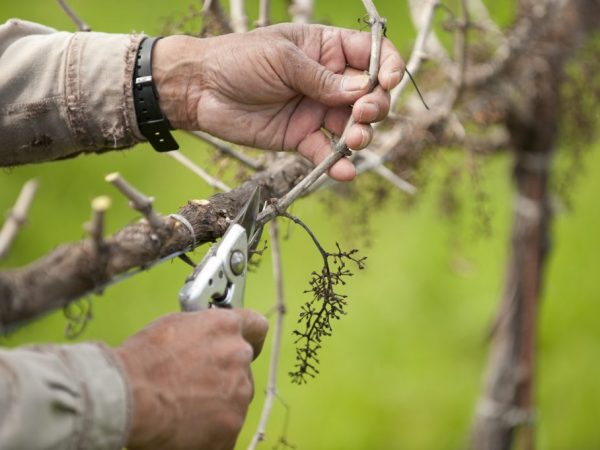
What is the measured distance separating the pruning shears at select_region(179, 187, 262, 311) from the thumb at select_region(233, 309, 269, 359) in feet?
0.14

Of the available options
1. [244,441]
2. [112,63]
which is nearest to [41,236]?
[244,441]

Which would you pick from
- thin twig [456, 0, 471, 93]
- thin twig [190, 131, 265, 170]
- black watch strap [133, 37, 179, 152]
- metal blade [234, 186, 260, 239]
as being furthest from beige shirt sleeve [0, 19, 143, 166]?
thin twig [456, 0, 471, 93]

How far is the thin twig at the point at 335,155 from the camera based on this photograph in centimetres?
106

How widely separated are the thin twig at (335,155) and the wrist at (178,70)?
292 mm

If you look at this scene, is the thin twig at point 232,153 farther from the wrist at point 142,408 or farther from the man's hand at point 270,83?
the wrist at point 142,408

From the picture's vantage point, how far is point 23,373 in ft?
2.59

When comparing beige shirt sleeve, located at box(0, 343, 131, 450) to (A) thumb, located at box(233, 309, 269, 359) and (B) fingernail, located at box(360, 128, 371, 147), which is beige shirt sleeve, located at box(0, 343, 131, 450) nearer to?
(A) thumb, located at box(233, 309, 269, 359)

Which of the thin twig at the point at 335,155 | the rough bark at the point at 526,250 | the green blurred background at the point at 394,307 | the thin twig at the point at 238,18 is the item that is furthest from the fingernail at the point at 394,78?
the green blurred background at the point at 394,307

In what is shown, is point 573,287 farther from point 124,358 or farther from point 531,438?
point 124,358

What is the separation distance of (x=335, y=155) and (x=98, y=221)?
41cm

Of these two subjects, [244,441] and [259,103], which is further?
[244,441]

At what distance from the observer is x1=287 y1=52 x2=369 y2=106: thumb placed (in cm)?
117

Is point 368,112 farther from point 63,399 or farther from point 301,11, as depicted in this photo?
point 301,11

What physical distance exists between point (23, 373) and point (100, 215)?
17 cm
